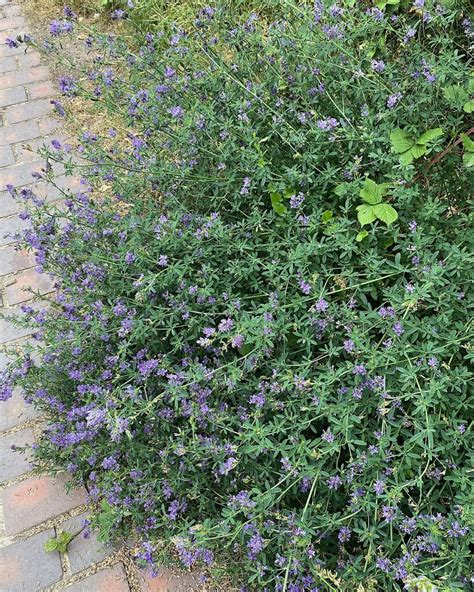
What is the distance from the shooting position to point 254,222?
7.57 ft

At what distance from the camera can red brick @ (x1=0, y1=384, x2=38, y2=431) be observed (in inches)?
108

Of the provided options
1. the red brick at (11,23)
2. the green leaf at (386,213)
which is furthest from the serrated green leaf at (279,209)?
the red brick at (11,23)

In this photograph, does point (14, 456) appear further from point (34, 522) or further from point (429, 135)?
point (429, 135)

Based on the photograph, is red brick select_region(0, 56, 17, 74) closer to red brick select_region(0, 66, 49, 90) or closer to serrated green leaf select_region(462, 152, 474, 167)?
red brick select_region(0, 66, 49, 90)

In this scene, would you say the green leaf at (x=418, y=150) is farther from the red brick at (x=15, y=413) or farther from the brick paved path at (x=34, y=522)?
the red brick at (x=15, y=413)

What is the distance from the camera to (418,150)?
2.17 metres

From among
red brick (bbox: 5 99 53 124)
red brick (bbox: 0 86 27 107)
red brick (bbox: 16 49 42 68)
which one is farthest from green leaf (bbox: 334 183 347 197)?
red brick (bbox: 16 49 42 68)

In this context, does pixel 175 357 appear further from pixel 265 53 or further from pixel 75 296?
pixel 265 53

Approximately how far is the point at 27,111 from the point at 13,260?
176 cm

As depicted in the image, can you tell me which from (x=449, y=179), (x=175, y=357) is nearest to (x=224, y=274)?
(x=175, y=357)

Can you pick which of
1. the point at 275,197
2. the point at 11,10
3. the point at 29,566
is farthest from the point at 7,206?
the point at 11,10

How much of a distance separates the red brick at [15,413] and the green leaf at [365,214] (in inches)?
69.3

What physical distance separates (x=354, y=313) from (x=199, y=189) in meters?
0.99

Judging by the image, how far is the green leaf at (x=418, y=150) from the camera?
2.15 metres
